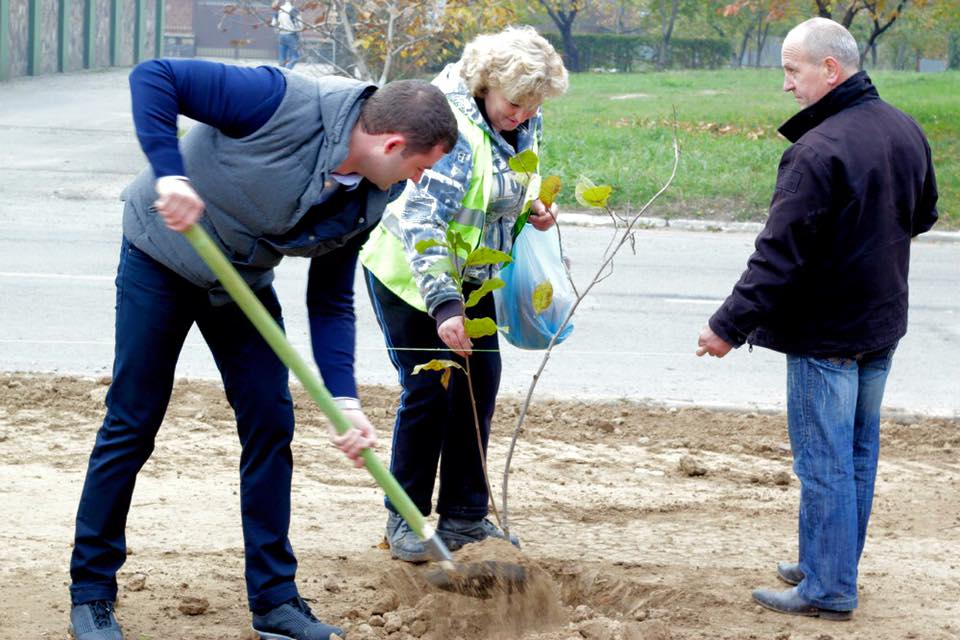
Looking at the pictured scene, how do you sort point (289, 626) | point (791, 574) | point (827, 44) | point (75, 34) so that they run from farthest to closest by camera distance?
point (75, 34) < point (791, 574) < point (827, 44) < point (289, 626)

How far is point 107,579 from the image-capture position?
3.61 metres

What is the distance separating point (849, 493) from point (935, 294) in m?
6.93

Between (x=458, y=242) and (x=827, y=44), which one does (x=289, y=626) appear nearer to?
(x=458, y=242)

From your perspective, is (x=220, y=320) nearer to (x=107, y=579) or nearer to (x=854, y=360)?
(x=107, y=579)

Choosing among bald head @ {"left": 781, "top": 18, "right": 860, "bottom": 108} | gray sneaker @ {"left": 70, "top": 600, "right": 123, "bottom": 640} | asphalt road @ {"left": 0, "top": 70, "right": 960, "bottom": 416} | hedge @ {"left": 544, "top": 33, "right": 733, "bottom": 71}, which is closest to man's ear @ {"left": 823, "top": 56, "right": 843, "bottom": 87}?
bald head @ {"left": 781, "top": 18, "right": 860, "bottom": 108}

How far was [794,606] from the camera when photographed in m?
4.14

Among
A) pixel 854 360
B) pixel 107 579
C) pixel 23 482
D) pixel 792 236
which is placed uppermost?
pixel 792 236

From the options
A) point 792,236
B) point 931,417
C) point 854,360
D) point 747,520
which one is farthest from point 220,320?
point 931,417

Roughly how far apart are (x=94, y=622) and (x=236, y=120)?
1.45 meters

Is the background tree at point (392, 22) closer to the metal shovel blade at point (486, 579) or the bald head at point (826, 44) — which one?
the bald head at point (826, 44)

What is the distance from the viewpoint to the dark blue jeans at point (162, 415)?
346 cm

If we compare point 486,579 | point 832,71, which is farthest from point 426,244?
point 832,71

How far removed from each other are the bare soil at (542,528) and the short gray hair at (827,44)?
1764mm

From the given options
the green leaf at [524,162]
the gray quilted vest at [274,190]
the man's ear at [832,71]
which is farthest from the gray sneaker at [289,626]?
the man's ear at [832,71]
